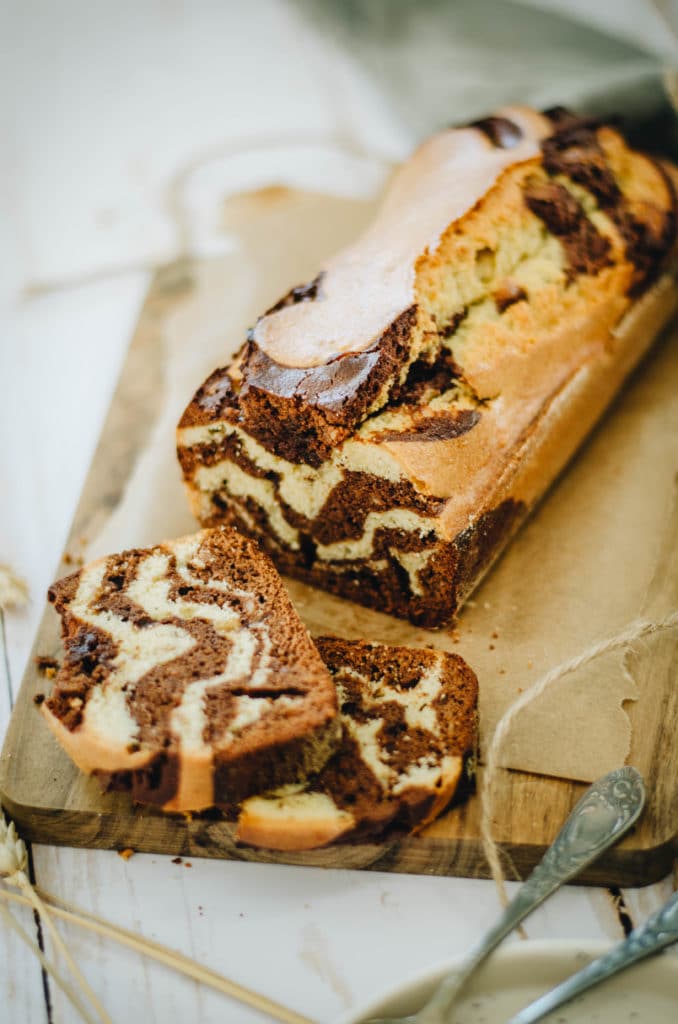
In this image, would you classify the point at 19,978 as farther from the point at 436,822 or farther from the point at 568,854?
the point at 568,854

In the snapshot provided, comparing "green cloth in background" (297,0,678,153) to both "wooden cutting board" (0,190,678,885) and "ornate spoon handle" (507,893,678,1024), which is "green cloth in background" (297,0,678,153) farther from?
"ornate spoon handle" (507,893,678,1024)

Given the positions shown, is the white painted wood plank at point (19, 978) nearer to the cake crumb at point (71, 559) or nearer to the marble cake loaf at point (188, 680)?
the marble cake loaf at point (188, 680)

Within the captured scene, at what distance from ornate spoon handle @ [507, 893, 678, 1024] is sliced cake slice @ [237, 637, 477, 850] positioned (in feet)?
A: 1.65

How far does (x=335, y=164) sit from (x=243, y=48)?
978 mm

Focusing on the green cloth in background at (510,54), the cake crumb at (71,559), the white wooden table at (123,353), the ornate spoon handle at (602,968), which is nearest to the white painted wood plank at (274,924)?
the white wooden table at (123,353)

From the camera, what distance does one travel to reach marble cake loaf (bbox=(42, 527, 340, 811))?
7.70 feet

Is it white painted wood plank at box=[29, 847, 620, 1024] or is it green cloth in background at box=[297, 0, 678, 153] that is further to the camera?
green cloth in background at box=[297, 0, 678, 153]

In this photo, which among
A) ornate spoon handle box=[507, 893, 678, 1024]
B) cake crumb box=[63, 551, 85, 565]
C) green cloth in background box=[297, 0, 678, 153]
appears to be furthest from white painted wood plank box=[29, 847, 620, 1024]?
green cloth in background box=[297, 0, 678, 153]

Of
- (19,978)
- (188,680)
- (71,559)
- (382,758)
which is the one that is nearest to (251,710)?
(188,680)

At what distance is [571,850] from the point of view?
2326 mm

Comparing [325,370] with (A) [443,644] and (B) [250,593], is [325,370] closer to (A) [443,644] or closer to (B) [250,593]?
(B) [250,593]

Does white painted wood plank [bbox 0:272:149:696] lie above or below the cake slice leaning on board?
below

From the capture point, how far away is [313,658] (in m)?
2.53

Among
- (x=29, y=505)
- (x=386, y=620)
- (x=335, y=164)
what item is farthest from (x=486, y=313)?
(x=335, y=164)
